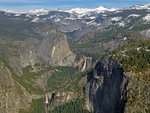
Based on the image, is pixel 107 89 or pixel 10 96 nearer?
pixel 107 89

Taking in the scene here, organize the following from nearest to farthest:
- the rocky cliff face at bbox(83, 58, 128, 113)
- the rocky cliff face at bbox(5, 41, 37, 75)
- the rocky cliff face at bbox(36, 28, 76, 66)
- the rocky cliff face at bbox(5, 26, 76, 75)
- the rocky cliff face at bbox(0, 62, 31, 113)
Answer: the rocky cliff face at bbox(83, 58, 128, 113)
the rocky cliff face at bbox(0, 62, 31, 113)
the rocky cliff face at bbox(5, 41, 37, 75)
the rocky cliff face at bbox(5, 26, 76, 75)
the rocky cliff face at bbox(36, 28, 76, 66)

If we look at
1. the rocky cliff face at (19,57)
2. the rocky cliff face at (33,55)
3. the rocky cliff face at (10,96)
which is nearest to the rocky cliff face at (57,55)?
the rocky cliff face at (33,55)

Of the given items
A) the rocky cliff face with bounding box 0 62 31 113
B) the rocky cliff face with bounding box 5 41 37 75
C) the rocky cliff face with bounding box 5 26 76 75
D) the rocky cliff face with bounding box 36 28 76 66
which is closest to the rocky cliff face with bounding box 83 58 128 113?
the rocky cliff face with bounding box 0 62 31 113

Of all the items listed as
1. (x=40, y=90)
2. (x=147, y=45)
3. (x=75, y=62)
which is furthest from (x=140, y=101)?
(x=75, y=62)

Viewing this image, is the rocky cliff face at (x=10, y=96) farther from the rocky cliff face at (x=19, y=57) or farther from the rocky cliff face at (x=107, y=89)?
the rocky cliff face at (x=107, y=89)

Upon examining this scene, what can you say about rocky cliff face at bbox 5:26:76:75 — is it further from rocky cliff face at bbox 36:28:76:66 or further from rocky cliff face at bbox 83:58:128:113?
rocky cliff face at bbox 83:58:128:113

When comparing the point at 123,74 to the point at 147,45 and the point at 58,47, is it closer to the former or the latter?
the point at 147,45

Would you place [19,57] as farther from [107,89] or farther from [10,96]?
[107,89]

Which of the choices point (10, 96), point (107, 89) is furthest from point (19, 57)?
point (107, 89)
